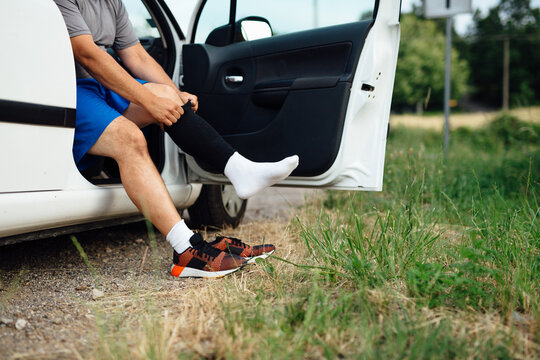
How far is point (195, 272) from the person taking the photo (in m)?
1.89

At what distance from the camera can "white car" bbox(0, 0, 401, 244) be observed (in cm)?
155

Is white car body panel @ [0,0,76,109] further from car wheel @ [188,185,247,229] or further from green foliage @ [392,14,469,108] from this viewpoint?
green foliage @ [392,14,469,108]

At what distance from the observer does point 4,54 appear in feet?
4.78

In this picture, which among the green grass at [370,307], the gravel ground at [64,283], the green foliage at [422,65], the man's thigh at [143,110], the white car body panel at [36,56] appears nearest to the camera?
the green grass at [370,307]

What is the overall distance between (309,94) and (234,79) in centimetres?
46

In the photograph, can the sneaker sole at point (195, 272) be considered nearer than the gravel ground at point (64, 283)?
No

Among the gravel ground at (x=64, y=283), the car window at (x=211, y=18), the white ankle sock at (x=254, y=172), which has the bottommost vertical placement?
the gravel ground at (x=64, y=283)

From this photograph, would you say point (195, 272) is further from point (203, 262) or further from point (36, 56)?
point (36, 56)

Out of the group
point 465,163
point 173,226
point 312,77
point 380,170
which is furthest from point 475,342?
point 465,163

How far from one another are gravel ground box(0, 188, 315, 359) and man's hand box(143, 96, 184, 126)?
0.62 meters

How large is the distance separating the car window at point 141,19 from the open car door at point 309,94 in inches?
11.2

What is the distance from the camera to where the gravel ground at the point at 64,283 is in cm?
135

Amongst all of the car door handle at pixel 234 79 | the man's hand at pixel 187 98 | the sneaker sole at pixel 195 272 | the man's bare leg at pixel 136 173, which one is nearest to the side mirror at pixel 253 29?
the car door handle at pixel 234 79

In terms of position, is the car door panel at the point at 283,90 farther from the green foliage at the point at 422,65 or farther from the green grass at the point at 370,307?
the green foliage at the point at 422,65
